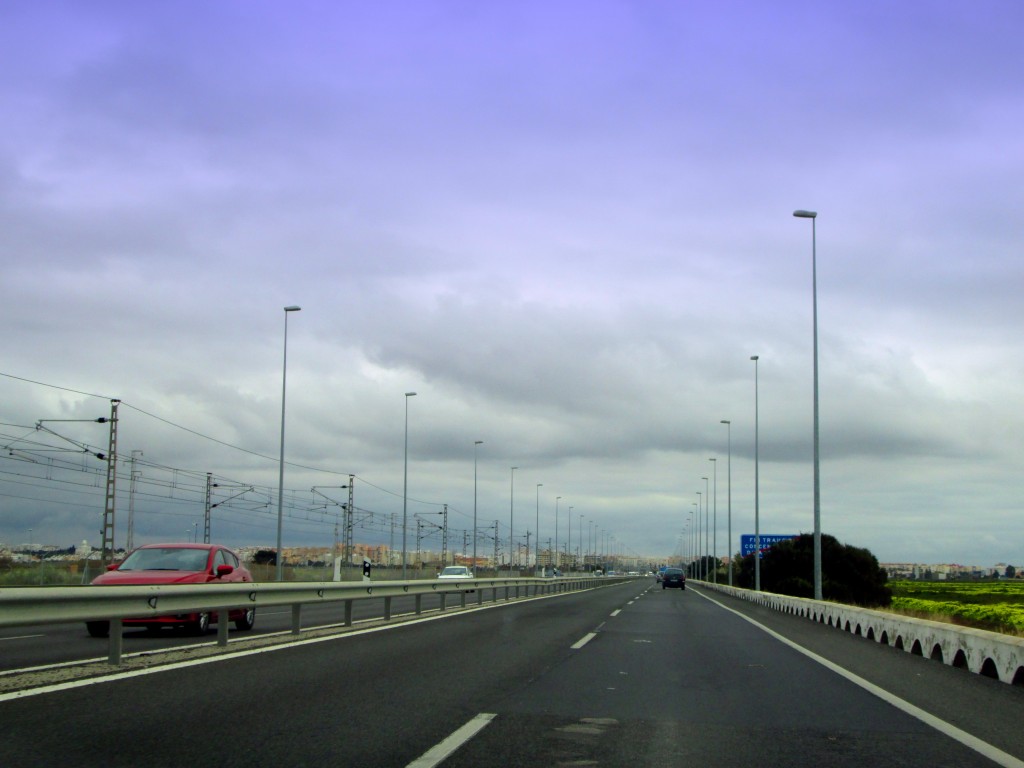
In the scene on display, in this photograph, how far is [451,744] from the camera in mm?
7344

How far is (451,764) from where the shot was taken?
6.70m

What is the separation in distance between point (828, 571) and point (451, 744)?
75.2 metres

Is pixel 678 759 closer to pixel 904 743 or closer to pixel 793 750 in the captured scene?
pixel 793 750

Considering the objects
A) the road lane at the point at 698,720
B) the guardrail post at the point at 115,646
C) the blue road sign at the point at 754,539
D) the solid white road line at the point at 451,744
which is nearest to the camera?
the solid white road line at the point at 451,744

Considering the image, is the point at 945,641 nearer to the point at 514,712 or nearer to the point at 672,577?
the point at 514,712

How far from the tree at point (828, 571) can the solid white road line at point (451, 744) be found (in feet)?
203

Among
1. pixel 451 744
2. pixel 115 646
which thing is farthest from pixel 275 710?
pixel 115 646

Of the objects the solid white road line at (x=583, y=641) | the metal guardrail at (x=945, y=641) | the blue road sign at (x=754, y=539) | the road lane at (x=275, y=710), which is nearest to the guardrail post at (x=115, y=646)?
the road lane at (x=275, y=710)

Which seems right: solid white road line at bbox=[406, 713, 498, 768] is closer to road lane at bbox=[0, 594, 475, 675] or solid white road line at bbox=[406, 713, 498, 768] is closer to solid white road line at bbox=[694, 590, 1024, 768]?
Result: solid white road line at bbox=[694, 590, 1024, 768]

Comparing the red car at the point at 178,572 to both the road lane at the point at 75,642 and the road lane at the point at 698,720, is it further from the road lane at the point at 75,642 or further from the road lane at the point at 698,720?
the road lane at the point at 698,720

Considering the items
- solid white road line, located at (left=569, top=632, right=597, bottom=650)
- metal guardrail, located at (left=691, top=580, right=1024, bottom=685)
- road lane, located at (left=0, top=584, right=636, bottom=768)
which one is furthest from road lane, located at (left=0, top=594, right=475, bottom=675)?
metal guardrail, located at (left=691, top=580, right=1024, bottom=685)

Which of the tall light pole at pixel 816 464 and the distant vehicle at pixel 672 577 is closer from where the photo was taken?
the tall light pole at pixel 816 464

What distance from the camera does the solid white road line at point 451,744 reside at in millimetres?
6720

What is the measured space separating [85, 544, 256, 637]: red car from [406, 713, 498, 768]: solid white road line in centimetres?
878
